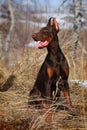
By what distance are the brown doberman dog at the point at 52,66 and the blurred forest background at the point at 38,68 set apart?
160 millimetres

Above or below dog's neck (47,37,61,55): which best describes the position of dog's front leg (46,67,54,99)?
below

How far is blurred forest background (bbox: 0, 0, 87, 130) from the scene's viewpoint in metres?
4.30

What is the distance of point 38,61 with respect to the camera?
20.1 feet

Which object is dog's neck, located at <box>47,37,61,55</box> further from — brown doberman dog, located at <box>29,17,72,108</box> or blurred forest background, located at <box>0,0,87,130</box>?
blurred forest background, located at <box>0,0,87,130</box>

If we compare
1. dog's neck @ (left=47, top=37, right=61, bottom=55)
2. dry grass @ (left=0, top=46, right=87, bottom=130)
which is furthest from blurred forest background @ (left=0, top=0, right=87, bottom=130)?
dog's neck @ (left=47, top=37, right=61, bottom=55)

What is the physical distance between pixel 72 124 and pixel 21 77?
1742mm

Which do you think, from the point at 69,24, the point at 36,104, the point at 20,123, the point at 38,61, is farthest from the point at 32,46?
the point at 20,123

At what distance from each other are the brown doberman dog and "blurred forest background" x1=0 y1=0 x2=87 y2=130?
6.3 inches

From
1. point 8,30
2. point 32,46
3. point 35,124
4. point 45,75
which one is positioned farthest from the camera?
point 8,30

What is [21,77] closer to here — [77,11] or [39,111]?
[39,111]

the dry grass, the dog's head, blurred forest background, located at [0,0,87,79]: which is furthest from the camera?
blurred forest background, located at [0,0,87,79]

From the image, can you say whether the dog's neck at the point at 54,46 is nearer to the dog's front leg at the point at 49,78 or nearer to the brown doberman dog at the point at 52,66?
the brown doberman dog at the point at 52,66

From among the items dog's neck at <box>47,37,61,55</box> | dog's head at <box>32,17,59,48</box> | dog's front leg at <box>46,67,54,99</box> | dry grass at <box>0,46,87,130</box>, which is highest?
dog's head at <box>32,17,59,48</box>

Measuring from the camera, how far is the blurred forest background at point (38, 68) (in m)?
4.30
